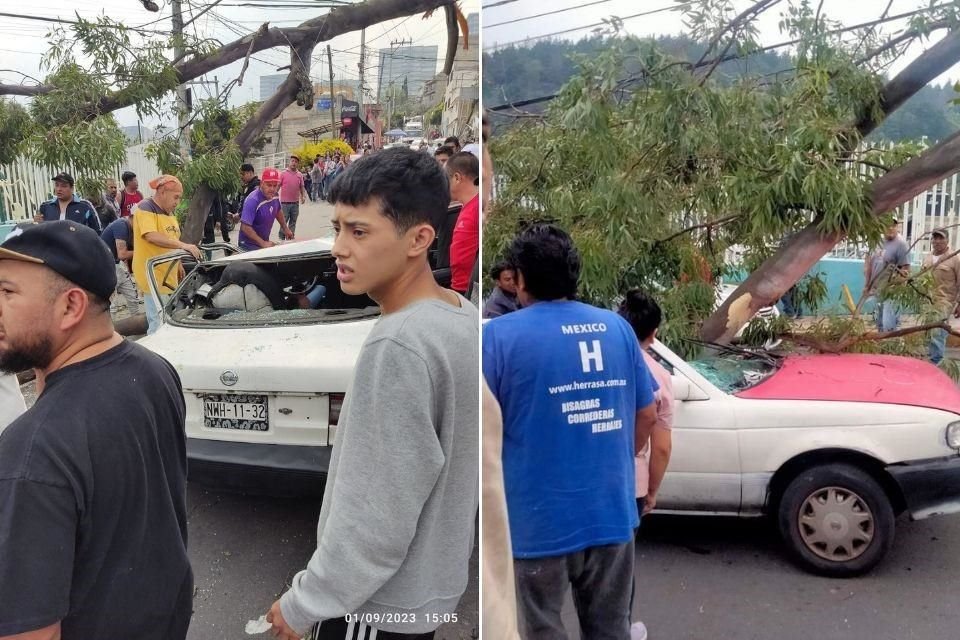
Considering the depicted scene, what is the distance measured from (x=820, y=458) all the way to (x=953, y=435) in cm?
38

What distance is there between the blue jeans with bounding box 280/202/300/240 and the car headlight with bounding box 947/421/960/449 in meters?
2.05

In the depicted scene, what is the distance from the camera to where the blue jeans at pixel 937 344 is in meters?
3.10

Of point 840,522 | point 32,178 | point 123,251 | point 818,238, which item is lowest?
point 840,522

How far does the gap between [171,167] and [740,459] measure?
6.08ft

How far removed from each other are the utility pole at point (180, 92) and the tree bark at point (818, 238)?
1.81 meters

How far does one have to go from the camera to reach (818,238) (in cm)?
259

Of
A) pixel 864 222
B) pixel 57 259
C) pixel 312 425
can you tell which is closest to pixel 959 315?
pixel 864 222

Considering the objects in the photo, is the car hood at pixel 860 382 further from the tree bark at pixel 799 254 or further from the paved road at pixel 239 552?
the paved road at pixel 239 552

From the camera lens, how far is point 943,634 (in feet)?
7.04

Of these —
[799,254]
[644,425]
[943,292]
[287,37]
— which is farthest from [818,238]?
[287,37]

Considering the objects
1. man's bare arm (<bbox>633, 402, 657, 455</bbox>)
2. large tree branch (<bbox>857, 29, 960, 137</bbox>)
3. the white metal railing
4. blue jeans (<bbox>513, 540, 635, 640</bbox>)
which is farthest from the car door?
the white metal railing

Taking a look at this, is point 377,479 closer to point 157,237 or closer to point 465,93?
point 465,93

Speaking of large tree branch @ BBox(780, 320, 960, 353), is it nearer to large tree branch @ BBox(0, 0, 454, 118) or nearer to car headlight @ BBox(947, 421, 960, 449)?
car headlight @ BBox(947, 421, 960, 449)

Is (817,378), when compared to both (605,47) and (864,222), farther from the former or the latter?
(605,47)
